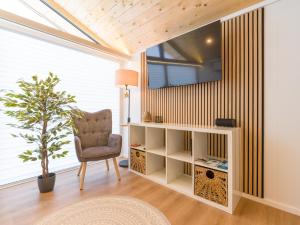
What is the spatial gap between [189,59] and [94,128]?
175 cm

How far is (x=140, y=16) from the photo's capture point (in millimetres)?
2279

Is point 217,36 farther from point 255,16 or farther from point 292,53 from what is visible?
point 292,53

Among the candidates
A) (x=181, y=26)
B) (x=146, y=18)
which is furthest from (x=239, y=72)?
(x=146, y=18)

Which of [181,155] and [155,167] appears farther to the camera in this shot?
[155,167]

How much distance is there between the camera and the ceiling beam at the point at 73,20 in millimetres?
2490

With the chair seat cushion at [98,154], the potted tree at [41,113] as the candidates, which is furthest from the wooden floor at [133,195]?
the chair seat cushion at [98,154]

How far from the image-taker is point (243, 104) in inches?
70.5

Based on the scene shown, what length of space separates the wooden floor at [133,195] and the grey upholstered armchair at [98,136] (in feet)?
0.84

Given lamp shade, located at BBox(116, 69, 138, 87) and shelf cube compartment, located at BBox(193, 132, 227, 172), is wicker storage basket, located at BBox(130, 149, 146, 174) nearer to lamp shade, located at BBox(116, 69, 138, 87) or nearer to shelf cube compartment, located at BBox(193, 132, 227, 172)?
shelf cube compartment, located at BBox(193, 132, 227, 172)

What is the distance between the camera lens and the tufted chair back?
2318 millimetres

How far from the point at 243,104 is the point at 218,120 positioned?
33cm

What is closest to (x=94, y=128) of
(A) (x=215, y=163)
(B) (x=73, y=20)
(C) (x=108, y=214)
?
(C) (x=108, y=214)

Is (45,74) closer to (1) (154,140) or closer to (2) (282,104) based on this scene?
(1) (154,140)

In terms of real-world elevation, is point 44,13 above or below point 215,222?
above
